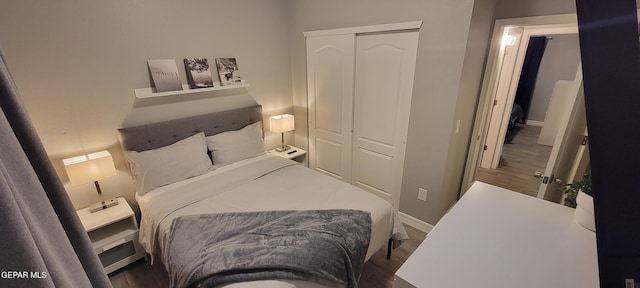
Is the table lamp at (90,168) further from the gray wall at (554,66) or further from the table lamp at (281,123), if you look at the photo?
the gray wall at (554,66)

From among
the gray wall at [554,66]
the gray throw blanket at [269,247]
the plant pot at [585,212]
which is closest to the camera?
the plant pot at [585,212]

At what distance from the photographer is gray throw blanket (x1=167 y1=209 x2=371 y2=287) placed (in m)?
1.29

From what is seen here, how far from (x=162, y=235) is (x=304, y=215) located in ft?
3.12

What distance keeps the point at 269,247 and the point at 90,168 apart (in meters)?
1.51

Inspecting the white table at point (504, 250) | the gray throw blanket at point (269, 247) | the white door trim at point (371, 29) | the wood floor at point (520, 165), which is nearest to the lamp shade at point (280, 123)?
the white door trim at point (371, 29)

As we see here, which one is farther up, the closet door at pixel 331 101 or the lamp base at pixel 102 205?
the closet door at pixel 331 101

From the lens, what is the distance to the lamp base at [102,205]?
198cm

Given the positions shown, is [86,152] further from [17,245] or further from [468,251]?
[468,251]

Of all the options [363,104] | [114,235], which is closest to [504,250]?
[363,104]

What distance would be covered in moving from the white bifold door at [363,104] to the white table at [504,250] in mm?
1461

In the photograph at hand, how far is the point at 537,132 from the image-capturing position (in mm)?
5535

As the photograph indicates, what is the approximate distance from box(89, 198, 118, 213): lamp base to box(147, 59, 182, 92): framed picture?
3.33 ft

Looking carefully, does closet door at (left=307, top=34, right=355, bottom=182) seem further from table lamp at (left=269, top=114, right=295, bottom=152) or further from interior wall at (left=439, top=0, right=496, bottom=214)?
interior wall at (left=439, top=0, right=496, bottom=214)

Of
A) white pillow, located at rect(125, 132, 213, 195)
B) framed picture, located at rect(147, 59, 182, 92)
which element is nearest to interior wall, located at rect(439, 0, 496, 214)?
white pillow, located at rect(125, 132, 213, 195)
